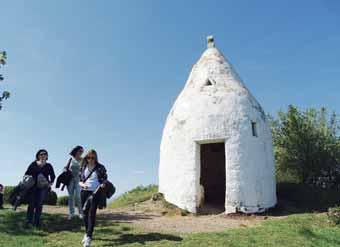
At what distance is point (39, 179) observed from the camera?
8195mm

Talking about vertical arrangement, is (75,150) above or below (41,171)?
above

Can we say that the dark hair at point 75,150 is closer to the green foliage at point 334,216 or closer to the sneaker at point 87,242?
the sneaker at point 87,242

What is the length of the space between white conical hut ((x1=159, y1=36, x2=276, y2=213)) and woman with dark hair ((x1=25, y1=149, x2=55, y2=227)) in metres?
5.44

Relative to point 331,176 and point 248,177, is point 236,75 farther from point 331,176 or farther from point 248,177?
point 331,176

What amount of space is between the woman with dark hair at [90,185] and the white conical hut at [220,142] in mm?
5950

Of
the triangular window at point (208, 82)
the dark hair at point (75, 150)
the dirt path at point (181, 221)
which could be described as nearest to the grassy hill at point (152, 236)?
the dirt path at point (181, 221)

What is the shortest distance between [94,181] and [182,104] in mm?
7616

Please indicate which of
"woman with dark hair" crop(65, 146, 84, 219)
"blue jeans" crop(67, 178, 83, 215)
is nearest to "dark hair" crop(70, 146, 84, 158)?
"woman with dark hair" crop(65, 146, 84, 219)

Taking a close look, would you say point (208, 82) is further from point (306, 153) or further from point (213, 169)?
point (306, 153)

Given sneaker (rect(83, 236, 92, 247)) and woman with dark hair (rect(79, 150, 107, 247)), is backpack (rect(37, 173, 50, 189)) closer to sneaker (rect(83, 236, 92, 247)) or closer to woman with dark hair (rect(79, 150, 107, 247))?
woman with dark hair (rect(79, 150, 107, 247))

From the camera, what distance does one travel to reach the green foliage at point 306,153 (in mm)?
20094

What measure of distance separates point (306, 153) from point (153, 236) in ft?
48.0

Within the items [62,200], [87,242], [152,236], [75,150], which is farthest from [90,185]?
[62,200]

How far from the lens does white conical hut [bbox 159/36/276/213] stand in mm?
12367
